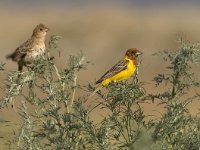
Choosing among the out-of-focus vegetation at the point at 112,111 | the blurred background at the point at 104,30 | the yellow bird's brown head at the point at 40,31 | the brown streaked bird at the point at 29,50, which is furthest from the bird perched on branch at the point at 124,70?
the blurred background at the point at 104,30

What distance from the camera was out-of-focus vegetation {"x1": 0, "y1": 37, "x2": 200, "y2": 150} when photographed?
7.79 m

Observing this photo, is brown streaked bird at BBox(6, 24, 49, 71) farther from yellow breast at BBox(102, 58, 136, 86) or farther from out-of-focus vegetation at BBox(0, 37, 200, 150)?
out-of-focus vegetation at BBox(0, 37, 200, 150)

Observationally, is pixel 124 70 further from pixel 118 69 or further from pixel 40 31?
pixel 40 31

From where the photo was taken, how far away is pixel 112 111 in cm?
829

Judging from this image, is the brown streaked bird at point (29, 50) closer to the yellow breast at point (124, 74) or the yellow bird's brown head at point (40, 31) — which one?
the yellow bird's brown head at point (40, 31)

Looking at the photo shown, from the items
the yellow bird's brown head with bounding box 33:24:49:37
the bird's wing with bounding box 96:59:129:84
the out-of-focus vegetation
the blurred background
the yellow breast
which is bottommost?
the out-of-focus vegetation

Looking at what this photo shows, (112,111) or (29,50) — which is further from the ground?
(29,50)

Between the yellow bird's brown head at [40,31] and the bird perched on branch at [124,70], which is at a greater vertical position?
the yellow bird's brown head at [40,31]

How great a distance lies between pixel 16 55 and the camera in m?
11.2

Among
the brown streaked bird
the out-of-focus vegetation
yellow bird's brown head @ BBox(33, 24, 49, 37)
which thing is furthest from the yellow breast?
the out-of-focus vegetation

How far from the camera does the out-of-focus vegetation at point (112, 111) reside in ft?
25.5

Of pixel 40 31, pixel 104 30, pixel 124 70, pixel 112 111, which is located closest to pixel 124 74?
pixel 124 70

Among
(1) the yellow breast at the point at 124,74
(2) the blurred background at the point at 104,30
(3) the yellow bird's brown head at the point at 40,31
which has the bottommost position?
(1) the yellow breast at the point at 124,74

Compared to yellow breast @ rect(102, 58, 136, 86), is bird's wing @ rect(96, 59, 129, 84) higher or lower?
higher
